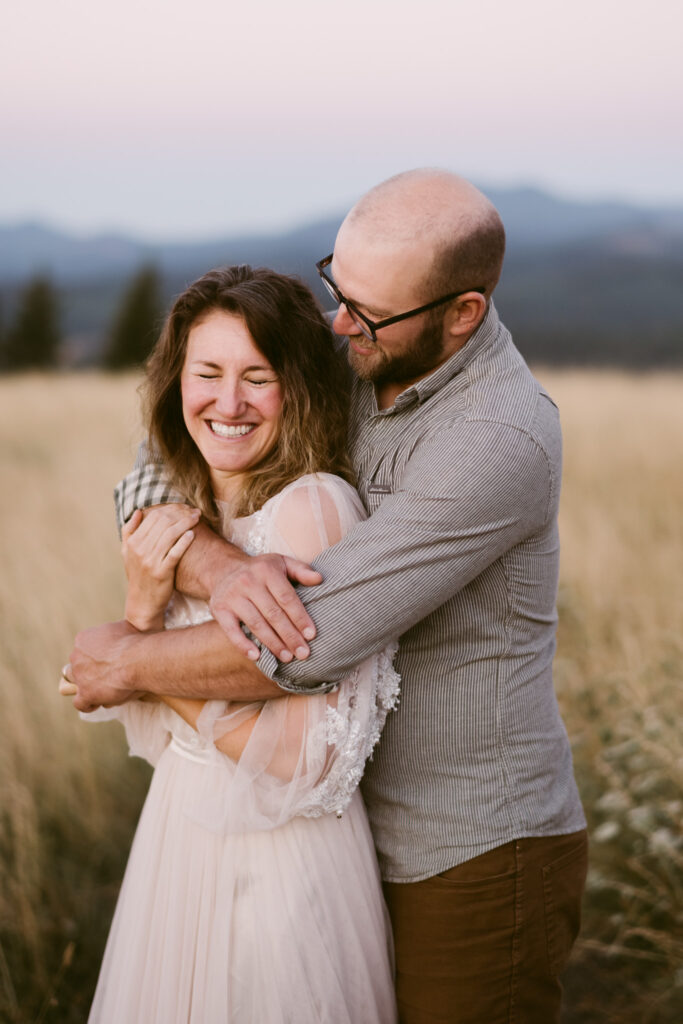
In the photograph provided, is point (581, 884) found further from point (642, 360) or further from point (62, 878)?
point (642, 360)

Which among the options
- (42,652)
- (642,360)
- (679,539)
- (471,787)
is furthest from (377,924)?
(642,360)

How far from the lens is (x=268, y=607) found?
6.11 feet

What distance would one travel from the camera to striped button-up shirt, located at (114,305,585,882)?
6.17 ft

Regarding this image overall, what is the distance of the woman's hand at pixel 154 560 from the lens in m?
2.18

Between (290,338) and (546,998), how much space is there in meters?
1.88

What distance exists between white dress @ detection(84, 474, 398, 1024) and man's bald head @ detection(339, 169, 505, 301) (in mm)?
576

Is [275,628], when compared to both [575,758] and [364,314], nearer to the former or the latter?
[364,314]

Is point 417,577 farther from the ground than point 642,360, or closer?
farther from the ground

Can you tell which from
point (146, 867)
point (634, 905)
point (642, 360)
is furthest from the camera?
point (642, 360)

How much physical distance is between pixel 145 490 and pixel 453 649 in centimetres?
96

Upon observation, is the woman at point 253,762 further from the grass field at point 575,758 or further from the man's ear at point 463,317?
the grass field at point 575,758

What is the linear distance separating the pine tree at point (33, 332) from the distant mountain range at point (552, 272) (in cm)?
138

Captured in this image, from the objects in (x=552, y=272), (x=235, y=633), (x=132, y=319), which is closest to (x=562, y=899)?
(x=235, y=633)

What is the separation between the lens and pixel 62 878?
12.7 ft
